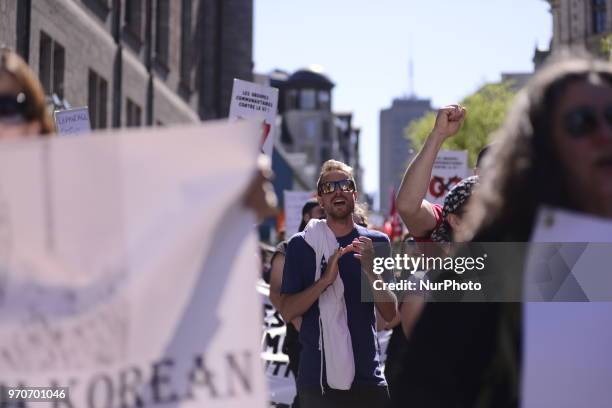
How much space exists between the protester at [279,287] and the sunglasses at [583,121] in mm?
4235

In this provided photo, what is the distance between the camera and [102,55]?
1152 inches

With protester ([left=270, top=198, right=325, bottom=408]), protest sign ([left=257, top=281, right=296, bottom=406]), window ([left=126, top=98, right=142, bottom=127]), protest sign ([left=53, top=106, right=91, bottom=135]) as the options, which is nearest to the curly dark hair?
protester ([left=270, top=198, right=325, bottom=408])

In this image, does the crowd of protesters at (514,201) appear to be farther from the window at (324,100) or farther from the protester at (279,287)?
the window at (324,100)

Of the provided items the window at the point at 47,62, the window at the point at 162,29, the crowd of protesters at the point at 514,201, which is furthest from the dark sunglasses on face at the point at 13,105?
the window at the point at 162,29

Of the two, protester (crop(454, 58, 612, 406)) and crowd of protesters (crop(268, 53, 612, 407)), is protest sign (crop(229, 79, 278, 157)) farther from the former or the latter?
protester (crop(454, 58, 612, 406))

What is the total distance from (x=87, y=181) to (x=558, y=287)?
4.43 feet

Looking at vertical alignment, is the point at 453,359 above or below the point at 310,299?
above

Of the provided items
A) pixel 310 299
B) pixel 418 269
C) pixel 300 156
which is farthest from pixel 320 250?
pixel 300 156

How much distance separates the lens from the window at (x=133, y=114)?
33.3 meters

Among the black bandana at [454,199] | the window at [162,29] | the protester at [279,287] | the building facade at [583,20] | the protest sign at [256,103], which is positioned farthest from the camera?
the building facade at [583,20]

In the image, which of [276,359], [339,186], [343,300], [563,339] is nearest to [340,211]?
[339,186]

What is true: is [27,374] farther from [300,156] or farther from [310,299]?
[300,156]

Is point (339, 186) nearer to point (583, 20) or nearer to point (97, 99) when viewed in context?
point (97, 99)

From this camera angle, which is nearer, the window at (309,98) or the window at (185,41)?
the window at (185,41)
